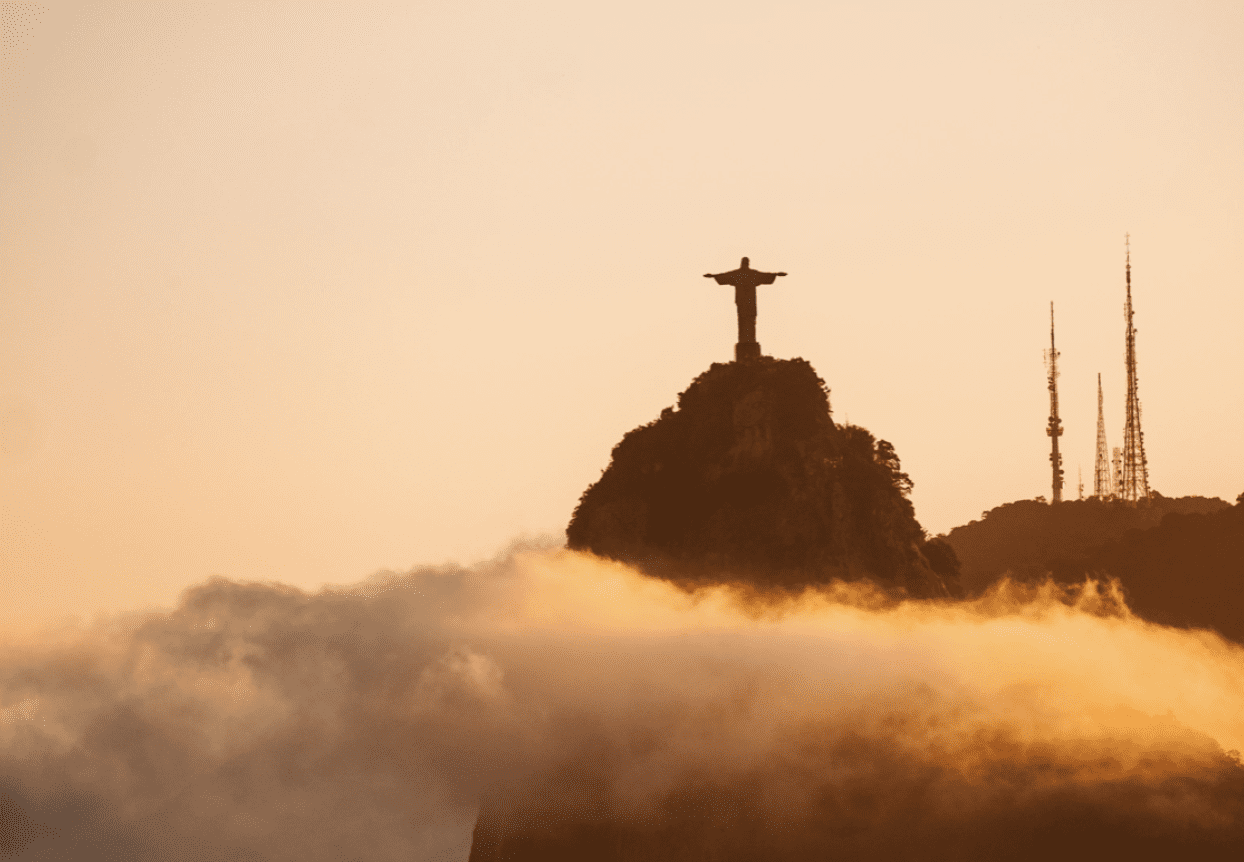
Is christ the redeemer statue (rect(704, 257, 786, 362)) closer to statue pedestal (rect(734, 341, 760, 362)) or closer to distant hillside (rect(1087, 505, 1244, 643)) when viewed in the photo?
statue pedestal (rect(734, 341, 760, 362))

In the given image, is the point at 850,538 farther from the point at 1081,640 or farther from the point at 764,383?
the point at 1081,640

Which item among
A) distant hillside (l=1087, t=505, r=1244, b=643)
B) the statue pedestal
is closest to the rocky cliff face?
the statue pedestal

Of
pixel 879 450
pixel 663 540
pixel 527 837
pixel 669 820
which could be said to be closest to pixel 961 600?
pixel 879 450

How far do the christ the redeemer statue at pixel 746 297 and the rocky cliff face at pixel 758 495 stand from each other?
2047mm

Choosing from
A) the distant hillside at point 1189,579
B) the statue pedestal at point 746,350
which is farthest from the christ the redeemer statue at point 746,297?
the distant hillside at point 1189,579

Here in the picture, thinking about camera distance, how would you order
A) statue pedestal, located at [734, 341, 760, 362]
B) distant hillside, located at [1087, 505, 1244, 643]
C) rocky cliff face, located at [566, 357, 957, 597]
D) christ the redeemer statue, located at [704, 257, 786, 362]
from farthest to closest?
distant hillside, located at [1087, 505, 1244, 643], rocky cliff face, located at [566, 357, 957, 597], statue pedestal, located at [734, 341, 760, 362], christ the redeemer statue, located at [704, 257, 786, 362]

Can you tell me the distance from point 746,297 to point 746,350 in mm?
7439

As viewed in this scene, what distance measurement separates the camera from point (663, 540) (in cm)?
14312

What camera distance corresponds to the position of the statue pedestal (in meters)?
134

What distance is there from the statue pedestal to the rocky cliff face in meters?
0.92

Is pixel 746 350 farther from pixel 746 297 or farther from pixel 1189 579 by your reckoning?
pixel 1189 579

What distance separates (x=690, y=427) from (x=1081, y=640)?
3149 inches

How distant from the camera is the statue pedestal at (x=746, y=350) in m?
134

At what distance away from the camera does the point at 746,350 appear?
13475 cm
